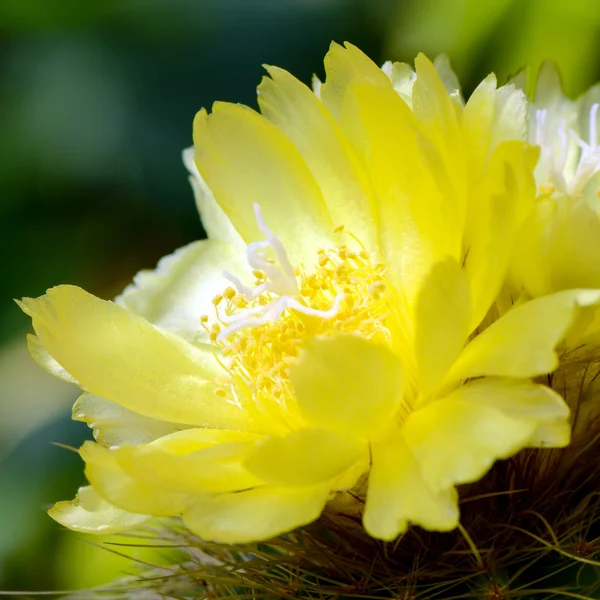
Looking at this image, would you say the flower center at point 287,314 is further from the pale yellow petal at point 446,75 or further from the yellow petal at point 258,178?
the pale yellow petal at point 446,75

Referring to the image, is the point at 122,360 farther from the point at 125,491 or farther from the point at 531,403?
the point at 531,403

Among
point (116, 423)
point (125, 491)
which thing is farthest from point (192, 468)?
point (116, 423)

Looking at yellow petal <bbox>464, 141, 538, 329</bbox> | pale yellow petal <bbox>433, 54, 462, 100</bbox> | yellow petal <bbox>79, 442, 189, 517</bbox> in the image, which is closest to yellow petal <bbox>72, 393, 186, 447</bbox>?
yellow petal <bbox>79, 442, 189, 517</bbox>

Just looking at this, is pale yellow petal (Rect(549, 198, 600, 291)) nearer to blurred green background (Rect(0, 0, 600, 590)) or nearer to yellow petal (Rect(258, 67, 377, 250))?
yellow petal (Rect(258, 67, 377, 250))

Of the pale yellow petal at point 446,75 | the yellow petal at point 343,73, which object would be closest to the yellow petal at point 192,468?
the yellow petal at point 343,73

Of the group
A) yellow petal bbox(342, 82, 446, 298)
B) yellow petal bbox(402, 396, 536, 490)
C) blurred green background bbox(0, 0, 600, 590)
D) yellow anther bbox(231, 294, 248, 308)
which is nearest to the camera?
yellow petal bbox(402, 396, 536, 490)

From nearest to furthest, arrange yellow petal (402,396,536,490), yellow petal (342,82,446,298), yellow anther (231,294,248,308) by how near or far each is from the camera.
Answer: yellow petal (402,396,536,490), yellow petal (342,82,446,298), yellow anther (231,294,248,308)

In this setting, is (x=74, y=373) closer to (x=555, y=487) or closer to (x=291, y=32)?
(x=555, y=487)
